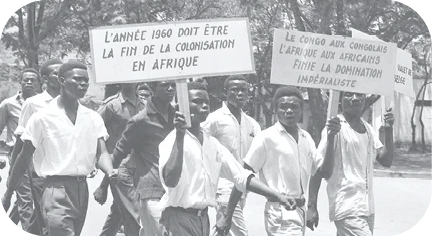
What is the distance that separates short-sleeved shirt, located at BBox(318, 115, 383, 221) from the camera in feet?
19.1

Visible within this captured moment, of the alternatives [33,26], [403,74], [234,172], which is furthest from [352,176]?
[33,26]

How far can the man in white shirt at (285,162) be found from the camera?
5.39 meters

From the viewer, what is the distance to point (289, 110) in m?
5.60

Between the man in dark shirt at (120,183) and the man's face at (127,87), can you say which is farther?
the man's face at (127,87)

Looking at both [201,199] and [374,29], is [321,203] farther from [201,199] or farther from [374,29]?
[374,29]

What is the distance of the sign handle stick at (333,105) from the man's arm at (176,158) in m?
1.53

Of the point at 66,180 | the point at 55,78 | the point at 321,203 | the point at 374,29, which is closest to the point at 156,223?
the point at 66,180

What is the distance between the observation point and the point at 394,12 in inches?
763

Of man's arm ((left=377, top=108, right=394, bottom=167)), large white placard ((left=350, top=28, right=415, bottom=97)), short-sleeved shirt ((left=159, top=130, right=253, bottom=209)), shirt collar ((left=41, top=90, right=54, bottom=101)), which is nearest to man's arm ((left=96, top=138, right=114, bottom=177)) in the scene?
short-sleeved shirt ((left=159, top=130, right=253, bottom=209))

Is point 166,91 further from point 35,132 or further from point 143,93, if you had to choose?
point 143,93

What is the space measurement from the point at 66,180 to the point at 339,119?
7.26 ft

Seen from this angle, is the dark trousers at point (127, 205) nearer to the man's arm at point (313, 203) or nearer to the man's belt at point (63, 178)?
the man's belt at point (63, 178)

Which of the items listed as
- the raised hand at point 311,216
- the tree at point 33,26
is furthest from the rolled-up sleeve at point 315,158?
the tree at point 33,26

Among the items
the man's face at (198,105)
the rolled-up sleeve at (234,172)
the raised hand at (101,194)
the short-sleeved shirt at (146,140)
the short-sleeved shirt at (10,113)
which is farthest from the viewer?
the short-sleeved shirt at (10,113)
